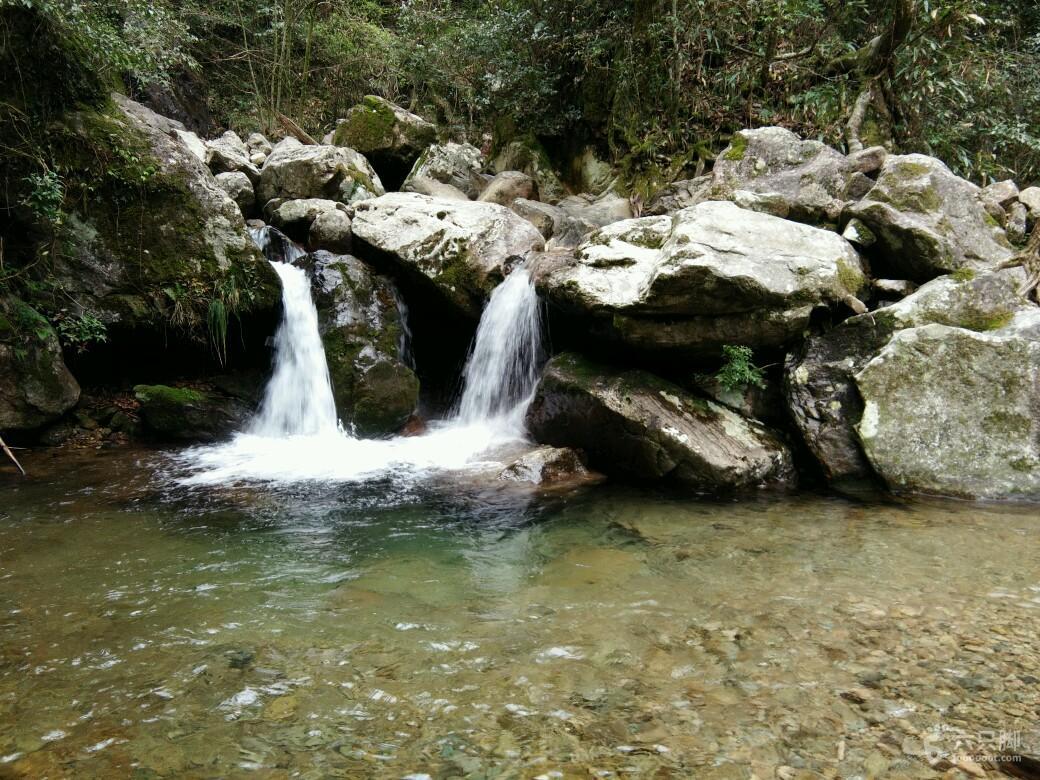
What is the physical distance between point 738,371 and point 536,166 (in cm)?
866

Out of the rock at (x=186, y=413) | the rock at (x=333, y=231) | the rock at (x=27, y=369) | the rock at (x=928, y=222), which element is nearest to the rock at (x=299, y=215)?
the rock at (x=333, y=231)

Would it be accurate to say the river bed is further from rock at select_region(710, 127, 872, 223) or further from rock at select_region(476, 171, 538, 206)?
rock at select_region(476, 171, 538, 206)

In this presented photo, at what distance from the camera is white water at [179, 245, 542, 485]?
7086 mm

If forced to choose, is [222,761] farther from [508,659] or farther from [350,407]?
[350,407]

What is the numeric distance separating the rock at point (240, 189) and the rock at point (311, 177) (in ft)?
→ 1.44

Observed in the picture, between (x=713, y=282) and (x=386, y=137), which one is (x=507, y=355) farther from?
(x=386, y=137)

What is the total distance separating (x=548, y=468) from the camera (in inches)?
247

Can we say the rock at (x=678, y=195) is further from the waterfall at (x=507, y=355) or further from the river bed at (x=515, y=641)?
the river bed at (x=515, y=641)

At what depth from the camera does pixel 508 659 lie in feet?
9.70

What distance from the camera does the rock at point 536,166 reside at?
1334 centimetres

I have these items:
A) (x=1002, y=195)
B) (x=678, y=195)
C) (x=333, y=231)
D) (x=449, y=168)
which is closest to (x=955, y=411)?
(x=1002, y=195)

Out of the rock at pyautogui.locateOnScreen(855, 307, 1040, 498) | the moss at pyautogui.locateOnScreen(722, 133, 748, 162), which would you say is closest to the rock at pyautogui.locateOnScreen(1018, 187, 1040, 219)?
the rock at pyautogui.locateOnScreen(855, 307, 1040, 498)

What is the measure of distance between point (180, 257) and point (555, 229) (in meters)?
5.57

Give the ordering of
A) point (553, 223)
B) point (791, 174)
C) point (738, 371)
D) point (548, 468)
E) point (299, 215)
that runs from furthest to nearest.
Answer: point (553, 223) → point (299, 215) → point (791, 174) → point (738, 371) → point (548, 468)
